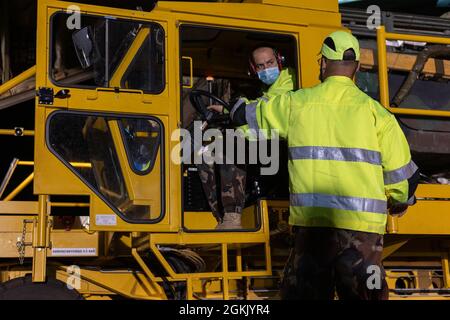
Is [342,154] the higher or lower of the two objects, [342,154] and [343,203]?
the higher

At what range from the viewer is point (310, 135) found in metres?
3.33

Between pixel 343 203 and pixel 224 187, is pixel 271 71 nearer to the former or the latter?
pixel 224 187

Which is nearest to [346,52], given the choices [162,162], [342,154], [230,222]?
[342,154]

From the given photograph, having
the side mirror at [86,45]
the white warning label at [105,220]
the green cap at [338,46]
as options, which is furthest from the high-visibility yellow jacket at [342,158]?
the side mirror at [86,45]

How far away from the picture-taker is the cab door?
12.8 feet

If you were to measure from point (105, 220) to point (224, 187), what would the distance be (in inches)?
34.8

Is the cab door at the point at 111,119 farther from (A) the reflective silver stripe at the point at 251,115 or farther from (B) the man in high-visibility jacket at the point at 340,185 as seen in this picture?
(B) the man in high-visibility jacket at the point at 340,185

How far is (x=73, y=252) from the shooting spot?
14.7ft

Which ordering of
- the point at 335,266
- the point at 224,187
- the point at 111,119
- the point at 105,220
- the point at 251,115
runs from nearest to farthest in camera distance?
1. the point at 335,266
2. the point at 251,115
3. the point at 105,220
4. the point at 111,119
5. the point at 224,187

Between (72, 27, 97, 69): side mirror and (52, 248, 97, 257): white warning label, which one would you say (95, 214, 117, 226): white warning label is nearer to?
(52, 248, 97, 257): white warning label

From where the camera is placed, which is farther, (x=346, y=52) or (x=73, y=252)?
(x=73, y=252)

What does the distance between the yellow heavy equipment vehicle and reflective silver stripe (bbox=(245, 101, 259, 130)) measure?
656mm

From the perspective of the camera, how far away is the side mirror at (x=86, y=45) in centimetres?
405
